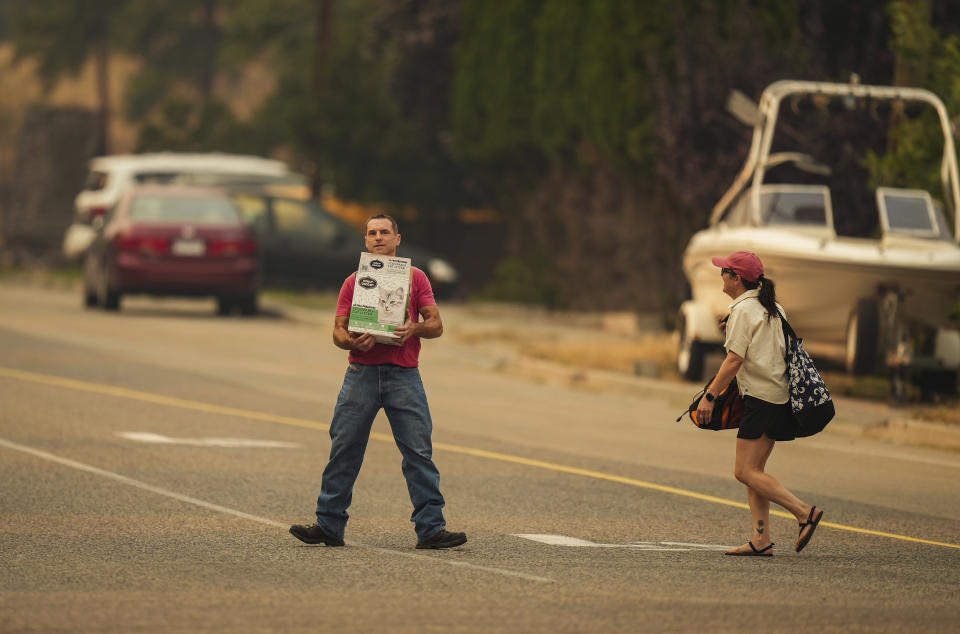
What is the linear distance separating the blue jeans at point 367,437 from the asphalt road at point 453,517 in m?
0.22

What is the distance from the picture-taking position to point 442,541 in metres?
8.97

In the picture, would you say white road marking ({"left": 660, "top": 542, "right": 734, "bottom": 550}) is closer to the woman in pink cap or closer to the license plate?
the woman in pink cap

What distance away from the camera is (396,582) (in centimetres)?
810

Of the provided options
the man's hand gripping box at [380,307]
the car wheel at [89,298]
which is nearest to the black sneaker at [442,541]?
the man's hand gripping box at [380,307]

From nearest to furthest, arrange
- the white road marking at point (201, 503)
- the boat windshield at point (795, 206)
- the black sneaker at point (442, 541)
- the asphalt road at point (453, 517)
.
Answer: the asphalt road at point (453, 517) < the white road marking at point (201, 503) < the black sneaker at point (442, 541) < the boat windshield at point (795, 206)

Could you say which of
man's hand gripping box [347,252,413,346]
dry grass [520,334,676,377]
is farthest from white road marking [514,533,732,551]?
dry grass [520,334,676,377]

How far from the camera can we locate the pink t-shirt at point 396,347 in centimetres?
898

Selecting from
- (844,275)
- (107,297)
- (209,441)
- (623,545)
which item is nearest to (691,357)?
(844,275)

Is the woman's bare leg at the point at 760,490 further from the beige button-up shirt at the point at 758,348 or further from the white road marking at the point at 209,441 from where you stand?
the white road marking at the point at 209,441

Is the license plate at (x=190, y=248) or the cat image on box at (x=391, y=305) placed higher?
the cat image on box at (x=391, y=305)

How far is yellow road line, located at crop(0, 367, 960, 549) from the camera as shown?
10805 millimetres

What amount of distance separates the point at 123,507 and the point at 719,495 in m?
3.59

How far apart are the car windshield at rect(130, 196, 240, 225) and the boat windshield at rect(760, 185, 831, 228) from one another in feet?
33.2

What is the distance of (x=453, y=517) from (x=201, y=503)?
1.44 metres
